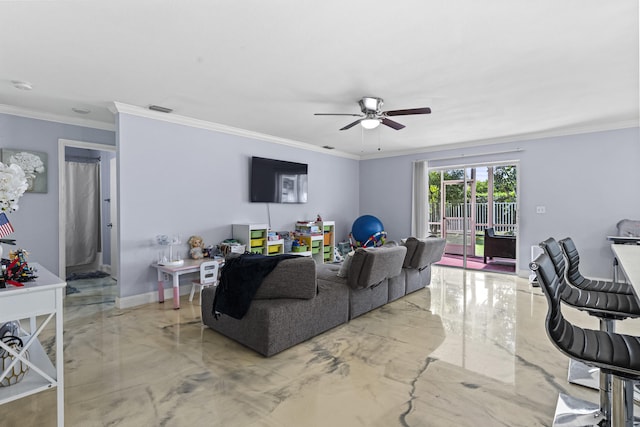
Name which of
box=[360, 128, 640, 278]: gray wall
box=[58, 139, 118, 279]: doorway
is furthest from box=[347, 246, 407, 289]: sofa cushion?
box=[58, 139, 118, 279]: doorway

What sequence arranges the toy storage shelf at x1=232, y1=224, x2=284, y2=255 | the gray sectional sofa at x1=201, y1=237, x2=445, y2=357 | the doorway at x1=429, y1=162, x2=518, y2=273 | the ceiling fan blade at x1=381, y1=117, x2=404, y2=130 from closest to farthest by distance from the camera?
the gray sectional sofa at x1=201, y1=237, x2=445, y2=357 < the ceiling fan blade at x1=381, y1=117, x2=404, y2=130 < the toy storage shelf at x1=232, y1=224, x2=284, y2=255 < the doorway at x1=429, y1=162, x2=518, y2=273

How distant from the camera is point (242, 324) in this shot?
2.83 meters

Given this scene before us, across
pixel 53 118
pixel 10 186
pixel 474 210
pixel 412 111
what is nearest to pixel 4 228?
pixel 10 186

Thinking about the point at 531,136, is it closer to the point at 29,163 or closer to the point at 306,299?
the point at 306,299

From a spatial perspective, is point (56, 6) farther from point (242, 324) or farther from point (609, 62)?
point (609, 62)

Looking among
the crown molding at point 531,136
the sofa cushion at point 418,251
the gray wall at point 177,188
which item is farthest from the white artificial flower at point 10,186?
the crown molding at point 531,136

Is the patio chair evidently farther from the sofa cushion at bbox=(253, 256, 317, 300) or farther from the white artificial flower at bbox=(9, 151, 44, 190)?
the white artificial flower at bbox=(9, 151, 44, 190)

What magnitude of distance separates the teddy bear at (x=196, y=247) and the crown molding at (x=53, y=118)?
2.03m

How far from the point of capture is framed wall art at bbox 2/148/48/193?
3.95 meters

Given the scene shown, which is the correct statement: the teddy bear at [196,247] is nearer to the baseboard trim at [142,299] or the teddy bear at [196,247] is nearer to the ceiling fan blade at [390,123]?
the baseboard trim at [142,299]

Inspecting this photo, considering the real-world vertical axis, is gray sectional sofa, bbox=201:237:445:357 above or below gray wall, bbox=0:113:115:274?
below

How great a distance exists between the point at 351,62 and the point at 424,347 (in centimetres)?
252

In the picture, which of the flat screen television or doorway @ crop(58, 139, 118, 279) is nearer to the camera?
the flat screen television

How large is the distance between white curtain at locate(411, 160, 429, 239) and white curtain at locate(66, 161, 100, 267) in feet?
19.9
